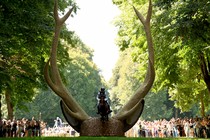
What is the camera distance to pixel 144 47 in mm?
23359

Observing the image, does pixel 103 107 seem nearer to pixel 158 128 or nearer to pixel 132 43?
pixel 132 43

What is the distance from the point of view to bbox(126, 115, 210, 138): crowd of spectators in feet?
83.3

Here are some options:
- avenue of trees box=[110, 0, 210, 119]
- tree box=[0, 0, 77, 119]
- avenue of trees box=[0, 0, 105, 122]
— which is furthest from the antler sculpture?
avenue of trees box=[110, 0, 210, 119]

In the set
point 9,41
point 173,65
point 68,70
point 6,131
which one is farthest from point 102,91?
point 68,70

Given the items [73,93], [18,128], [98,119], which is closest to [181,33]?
[98,119]

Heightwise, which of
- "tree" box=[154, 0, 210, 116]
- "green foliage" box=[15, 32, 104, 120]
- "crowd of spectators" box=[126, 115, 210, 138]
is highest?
"green foliage" box=[15, 32, 104, 120]

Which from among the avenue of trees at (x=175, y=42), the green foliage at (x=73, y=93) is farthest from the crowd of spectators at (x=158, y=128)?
the green foliage at (x=73, y=93)

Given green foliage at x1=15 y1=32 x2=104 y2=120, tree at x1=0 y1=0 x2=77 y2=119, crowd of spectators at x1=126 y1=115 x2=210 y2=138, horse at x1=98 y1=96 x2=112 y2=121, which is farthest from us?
green foliage at x1=15 y1=32 x2=104 y2=120

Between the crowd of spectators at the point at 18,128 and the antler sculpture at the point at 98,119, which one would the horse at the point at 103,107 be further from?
the crowd of spectators at the point at 18,128

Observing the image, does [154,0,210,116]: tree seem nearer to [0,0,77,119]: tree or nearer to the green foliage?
[0,0,77,119]: tree

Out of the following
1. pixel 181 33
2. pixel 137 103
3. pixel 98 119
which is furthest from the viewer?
pixel 181 33

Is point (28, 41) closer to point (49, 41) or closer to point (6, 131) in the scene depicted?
point (49, 41)

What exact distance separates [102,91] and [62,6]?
1010 cm

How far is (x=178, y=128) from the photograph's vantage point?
28.6 m
